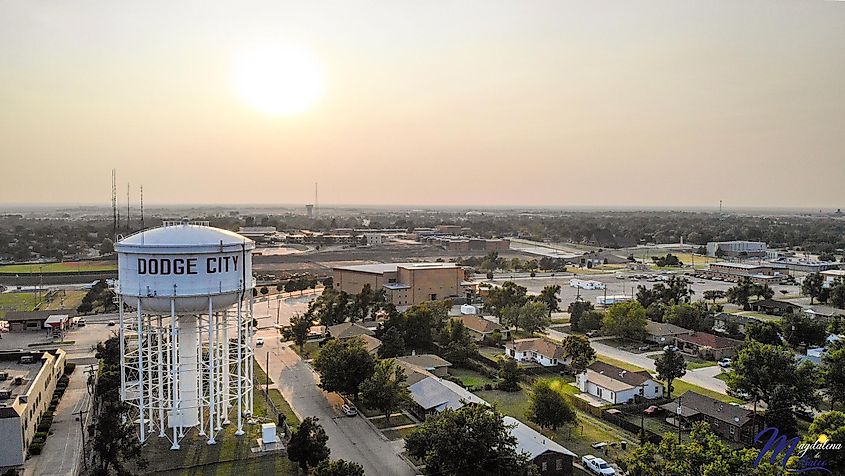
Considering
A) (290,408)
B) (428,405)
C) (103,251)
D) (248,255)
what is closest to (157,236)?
(248,255)

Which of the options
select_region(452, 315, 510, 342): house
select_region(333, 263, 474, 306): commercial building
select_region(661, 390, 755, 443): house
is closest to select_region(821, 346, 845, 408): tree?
select_region(661, 390, 755, 443): house

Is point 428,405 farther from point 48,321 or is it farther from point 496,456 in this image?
point 48,321

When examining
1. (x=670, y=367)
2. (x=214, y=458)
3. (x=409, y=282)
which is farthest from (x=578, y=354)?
(x=409, y=282)

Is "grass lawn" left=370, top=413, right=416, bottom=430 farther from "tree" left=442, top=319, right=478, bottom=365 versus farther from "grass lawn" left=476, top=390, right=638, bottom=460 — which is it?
"tree" left=442, top=319, right=478, bottom=365

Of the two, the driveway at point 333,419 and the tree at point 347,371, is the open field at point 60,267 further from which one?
the tree at point 347,371

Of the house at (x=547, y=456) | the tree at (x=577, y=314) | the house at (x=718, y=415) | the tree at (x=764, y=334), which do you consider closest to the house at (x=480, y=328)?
the tree at (x=577, y=314)

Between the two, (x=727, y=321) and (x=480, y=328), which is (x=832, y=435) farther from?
(x=727, y=321)
